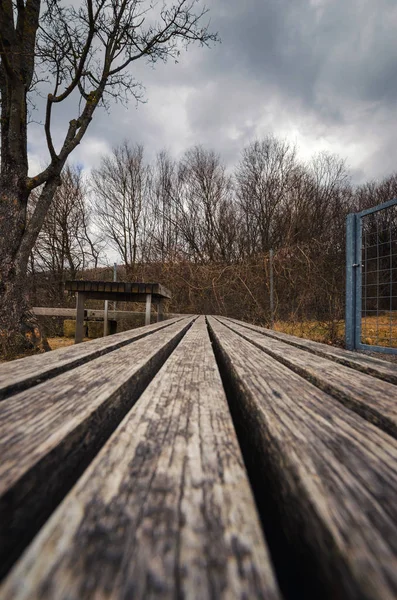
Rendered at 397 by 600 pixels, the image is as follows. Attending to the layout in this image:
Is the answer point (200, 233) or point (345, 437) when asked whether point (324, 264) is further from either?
point (200, 233)

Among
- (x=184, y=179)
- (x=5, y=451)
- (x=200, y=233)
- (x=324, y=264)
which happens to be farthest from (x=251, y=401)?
(x=184, y=179)

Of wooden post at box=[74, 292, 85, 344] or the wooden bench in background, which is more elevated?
the wooden bench in background

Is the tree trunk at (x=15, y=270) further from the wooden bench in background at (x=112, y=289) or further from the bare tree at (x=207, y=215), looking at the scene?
the bare tree at (x=207, y=215)

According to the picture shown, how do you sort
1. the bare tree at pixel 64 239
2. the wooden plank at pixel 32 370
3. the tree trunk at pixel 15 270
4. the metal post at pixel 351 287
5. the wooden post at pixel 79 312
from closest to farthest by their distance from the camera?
the wooden plank at pixel 32 370, the metal post at pixel 351 287, the tree trunk at pixel 15 270, the wooden post at pixel 79 312, the bare tree at pixel 64 239

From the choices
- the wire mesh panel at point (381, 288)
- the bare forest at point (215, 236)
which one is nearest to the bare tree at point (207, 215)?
the bare forest at point (215, 236)

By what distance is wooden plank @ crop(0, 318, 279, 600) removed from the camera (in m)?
0.18

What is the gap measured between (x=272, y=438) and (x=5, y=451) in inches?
12.6

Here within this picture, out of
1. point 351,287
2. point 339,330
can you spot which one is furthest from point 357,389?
point 339,330

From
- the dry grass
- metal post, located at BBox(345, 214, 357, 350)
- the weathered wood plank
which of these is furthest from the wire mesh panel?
the weathered wood plank

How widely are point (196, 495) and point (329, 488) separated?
0.13 meters

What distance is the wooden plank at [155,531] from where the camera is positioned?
7.1 inches

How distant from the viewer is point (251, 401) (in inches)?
20.7

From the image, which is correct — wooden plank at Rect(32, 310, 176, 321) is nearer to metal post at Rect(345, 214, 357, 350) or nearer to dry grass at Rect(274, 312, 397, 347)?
dry grass at Rect(274, 312, 397, 347)

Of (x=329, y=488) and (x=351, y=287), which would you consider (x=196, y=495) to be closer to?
(x=329, y=488)
